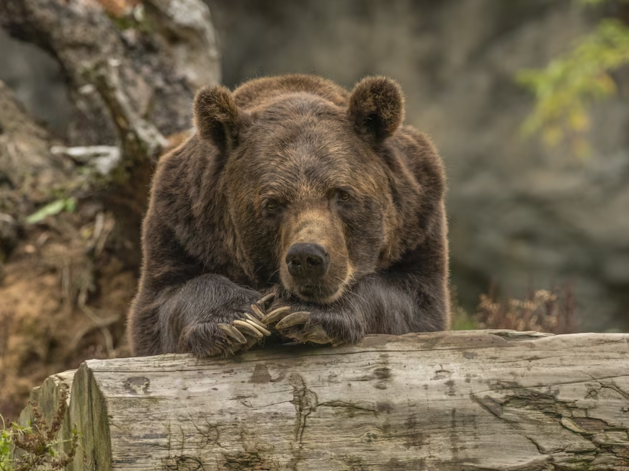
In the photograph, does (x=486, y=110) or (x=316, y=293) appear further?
(x=486, y=110)

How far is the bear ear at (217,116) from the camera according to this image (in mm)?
4180

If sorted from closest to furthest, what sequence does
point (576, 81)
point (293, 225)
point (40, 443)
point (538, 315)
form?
point (40, 443), point (293, 225), point (538, 315), point (576, 81)

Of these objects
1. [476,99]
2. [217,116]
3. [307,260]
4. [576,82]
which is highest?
[476,99]

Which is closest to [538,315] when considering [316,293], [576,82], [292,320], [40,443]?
[316,293]

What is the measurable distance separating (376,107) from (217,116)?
0.83 meters

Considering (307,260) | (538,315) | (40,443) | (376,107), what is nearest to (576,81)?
(538,315)

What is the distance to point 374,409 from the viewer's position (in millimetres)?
3354

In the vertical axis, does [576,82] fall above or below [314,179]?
above

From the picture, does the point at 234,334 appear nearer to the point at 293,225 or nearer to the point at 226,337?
the point at 226,337

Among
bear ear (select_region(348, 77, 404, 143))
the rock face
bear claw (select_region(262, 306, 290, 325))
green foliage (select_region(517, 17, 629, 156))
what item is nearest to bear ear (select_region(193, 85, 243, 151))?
bear ear (select_region(348, 77, 404, 143))

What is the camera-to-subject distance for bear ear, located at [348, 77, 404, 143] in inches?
167

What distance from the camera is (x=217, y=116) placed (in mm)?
Answer: 4215

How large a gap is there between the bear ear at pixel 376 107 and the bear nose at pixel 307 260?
100 cm

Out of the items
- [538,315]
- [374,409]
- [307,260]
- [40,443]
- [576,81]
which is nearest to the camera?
[374,409]
